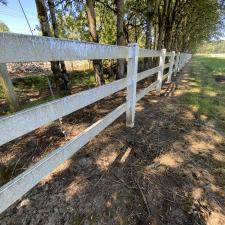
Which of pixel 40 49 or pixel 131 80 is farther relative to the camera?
pixel 131 80

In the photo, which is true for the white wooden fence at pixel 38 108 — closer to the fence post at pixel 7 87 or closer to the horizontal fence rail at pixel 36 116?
the horizontal fence rail at pixel 36 116

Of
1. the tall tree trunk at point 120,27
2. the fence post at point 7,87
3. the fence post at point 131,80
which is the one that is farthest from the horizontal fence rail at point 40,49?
the tall tree trunk at point 120,27

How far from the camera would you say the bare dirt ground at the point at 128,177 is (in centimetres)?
171

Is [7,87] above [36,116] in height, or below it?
below

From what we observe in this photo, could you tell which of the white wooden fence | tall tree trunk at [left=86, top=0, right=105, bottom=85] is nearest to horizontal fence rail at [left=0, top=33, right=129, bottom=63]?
the white wooden fence

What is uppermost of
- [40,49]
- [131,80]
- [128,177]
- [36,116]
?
[40,49]

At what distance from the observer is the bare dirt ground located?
67.2 inches

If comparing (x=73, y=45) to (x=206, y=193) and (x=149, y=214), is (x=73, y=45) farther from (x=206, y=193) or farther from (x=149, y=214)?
(x=206, y=193)

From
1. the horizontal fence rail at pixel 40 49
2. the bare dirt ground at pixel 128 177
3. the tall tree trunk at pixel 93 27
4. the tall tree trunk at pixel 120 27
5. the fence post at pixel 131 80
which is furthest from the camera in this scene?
the tall tree trunk at pixel 120 27

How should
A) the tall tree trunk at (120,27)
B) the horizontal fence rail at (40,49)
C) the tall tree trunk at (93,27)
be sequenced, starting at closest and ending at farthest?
the horizontal fence rail at (40,49) → the tall tree trunk at (93,27) → the tall tree trunk at (120,27)

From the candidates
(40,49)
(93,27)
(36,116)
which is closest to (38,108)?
(36,116)

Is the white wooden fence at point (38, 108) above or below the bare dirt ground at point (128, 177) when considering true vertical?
above

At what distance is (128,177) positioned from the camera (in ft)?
7.09

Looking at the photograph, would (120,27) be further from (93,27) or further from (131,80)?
(131,80)
